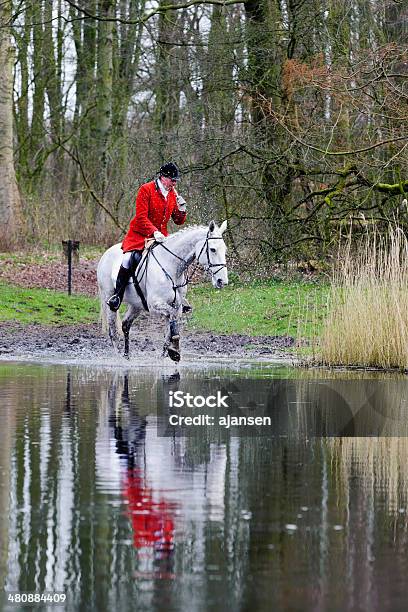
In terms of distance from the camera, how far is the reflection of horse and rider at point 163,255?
679 inches

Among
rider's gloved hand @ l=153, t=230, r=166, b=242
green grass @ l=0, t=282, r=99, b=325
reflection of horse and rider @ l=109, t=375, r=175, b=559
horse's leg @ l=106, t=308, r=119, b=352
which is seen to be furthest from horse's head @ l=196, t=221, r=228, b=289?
green grass @ l=0, t=282, r=99, b=325

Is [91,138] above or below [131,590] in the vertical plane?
above

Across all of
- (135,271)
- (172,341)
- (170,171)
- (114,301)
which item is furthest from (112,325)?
(170,171)

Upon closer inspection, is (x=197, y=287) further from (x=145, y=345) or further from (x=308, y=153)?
(x=145, y=345)

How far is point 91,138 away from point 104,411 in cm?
3261

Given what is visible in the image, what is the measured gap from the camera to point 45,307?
25000 millimetres

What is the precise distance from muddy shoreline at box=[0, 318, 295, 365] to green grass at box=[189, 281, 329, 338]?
2.14ft

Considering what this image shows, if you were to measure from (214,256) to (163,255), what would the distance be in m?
1.12

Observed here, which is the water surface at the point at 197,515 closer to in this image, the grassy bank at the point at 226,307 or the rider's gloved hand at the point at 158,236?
the rider's gloved hand at the point at 158,236

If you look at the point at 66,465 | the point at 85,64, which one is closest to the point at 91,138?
the point at 85,64

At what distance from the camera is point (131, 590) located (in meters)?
5.52

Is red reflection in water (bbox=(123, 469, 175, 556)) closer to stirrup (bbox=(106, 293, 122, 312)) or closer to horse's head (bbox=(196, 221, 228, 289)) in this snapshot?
horse's head (bbox=(196, 221, 228, 289))

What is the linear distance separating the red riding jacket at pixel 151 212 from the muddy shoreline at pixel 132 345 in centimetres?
161

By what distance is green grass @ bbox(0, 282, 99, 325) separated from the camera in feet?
77.8
